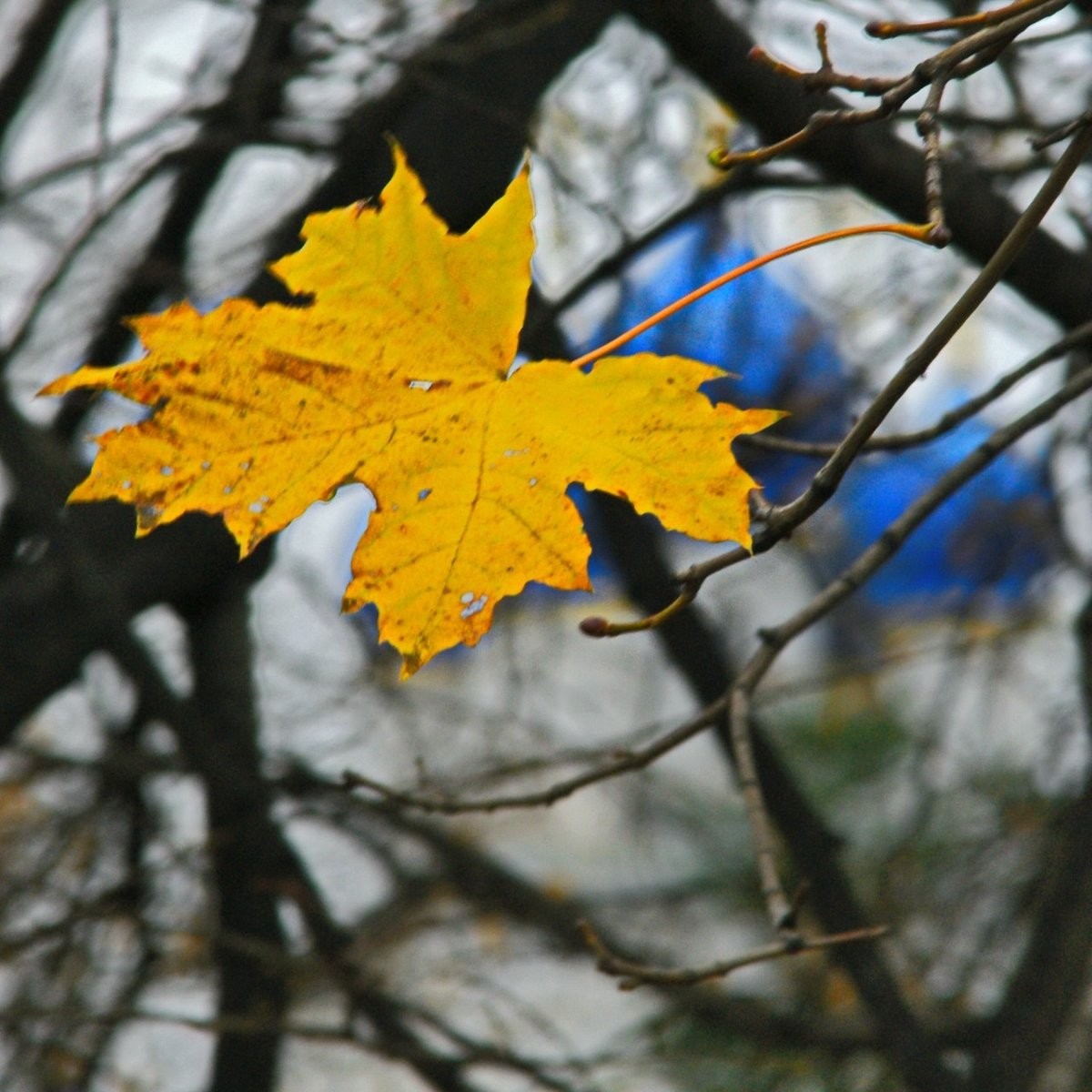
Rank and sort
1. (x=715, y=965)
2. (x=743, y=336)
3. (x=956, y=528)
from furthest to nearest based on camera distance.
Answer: (x=956, y=528)
(x=743, y=336)
(x=715, y=965)

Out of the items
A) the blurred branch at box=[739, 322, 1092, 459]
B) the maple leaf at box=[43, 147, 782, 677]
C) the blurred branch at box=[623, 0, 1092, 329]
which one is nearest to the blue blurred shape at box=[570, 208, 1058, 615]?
the blurred branch at box=[623, 0, 1092, 329]

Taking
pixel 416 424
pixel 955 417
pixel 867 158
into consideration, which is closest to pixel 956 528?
pixel 867 158

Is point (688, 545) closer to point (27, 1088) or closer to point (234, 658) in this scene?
point (234, 658)

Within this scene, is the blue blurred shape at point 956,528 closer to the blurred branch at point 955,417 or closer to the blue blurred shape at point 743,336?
the blue blurred shape at point 743,336

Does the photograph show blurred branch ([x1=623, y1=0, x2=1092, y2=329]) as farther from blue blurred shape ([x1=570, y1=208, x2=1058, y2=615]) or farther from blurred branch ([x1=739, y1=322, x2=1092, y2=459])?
blue blurred shape ([x1=570, y1=208, x2=1058, y2=615])

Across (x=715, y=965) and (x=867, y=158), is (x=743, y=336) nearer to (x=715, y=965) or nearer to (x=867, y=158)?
(x=867, y=158)

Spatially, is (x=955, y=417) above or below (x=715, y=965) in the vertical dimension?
above
